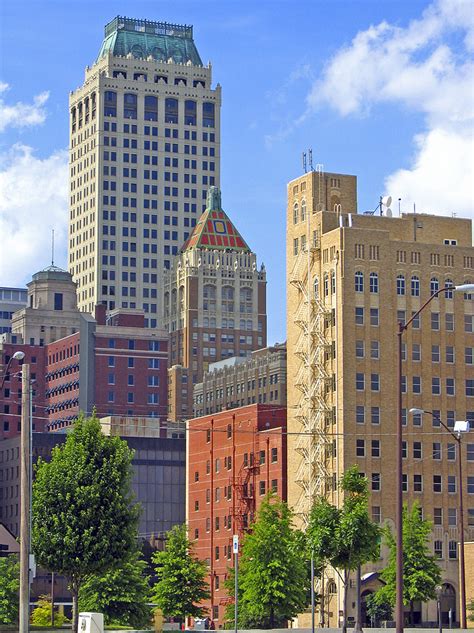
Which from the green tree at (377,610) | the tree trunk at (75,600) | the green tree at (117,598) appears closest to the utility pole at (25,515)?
the tree trunk at (75,600)

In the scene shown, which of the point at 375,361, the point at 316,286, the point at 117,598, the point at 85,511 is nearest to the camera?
the point at 85,511

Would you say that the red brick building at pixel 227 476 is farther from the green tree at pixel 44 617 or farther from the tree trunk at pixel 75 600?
the tree trunk at pixel 75 600

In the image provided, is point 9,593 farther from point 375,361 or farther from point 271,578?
point 375,361

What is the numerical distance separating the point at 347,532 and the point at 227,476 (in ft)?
300

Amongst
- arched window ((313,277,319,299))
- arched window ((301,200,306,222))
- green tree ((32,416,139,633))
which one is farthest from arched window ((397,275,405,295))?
green tree ((32,416,139,633))

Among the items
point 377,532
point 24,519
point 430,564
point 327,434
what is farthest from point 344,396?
point 24,519

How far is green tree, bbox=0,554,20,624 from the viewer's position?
132 m

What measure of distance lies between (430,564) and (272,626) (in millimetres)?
14068

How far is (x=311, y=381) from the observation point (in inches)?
5945

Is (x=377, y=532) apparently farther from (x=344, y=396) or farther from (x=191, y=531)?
(x=191, y=531)

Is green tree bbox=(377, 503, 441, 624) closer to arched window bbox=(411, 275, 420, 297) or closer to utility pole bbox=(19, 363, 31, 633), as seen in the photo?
arched window bbox=(411, 275, 420, 297)

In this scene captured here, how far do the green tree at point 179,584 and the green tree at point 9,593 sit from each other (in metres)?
12.5

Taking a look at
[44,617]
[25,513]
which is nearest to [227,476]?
[44,617]

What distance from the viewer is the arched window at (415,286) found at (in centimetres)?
15162
